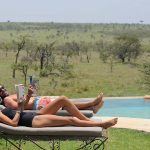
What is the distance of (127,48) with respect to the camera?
33.9 m

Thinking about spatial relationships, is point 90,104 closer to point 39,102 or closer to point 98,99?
point 98,99

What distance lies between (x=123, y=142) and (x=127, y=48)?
2671cm

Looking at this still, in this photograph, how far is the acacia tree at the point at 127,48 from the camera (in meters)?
33.7

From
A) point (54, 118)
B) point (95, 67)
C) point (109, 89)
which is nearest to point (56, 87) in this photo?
point (109, 89)

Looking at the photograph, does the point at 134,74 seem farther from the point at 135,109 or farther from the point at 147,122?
the point at 147,122

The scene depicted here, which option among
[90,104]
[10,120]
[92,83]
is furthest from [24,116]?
[92,83]

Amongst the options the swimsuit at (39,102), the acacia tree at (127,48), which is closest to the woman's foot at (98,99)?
the swimsuit at (39,102)

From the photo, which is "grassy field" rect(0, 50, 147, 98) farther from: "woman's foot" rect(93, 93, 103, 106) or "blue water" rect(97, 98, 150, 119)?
"woman's foot" rect(93, 93, 103, 106)

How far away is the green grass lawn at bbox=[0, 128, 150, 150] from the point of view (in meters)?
Result: 7.05

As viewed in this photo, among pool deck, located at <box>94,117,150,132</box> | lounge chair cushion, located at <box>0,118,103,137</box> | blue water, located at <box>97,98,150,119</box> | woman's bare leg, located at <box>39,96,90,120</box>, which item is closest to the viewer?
lounge chair cushion, located at <box>0,118,103,137</box>

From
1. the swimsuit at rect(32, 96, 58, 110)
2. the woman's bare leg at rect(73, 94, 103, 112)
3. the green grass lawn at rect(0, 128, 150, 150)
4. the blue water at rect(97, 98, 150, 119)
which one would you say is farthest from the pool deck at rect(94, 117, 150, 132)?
the blue water at rect(97, 98, 150, 119)

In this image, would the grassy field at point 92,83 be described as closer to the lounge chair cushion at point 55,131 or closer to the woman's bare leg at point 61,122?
the woman's bare leg at point 61,122

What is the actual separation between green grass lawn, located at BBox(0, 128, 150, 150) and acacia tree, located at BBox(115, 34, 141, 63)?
2443 cm

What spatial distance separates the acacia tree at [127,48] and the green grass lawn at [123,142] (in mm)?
24429
